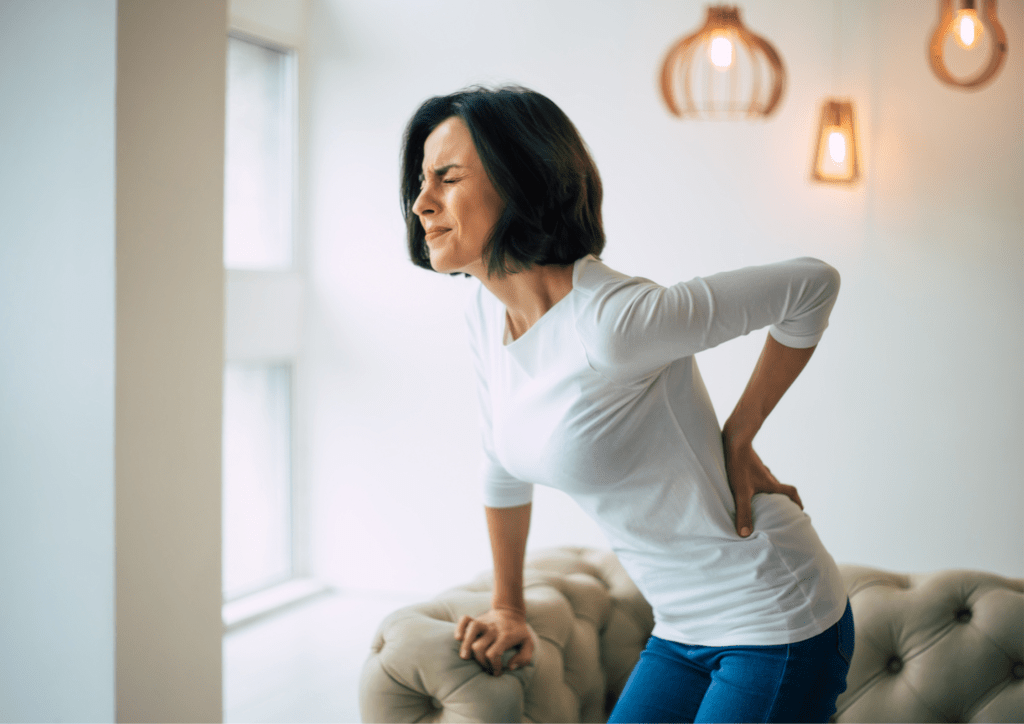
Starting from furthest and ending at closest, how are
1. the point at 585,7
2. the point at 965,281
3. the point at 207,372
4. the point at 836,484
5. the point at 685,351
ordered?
the point at 585,7 → the point at 836,484 → the point at 965,281 → the point at 207,372 → the point at 685,351

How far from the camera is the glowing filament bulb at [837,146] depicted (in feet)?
10.9

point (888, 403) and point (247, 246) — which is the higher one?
point (247, 246)

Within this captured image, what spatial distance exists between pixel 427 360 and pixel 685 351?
3.14m

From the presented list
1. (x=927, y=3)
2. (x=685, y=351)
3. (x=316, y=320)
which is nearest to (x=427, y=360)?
(x=316, y=320)

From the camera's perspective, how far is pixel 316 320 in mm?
4410

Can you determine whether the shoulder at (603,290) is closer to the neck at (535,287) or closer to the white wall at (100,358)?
the neck at (535,287)

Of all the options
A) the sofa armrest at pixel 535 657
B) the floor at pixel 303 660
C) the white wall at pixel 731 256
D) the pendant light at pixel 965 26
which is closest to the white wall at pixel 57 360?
the sofa armrest at pixel 535 657

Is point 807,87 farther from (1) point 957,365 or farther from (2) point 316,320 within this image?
(2) point 316,320

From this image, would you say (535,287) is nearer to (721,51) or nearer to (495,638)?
(495,638)

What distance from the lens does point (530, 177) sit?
1.25 meters

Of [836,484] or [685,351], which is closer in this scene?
[685,351]

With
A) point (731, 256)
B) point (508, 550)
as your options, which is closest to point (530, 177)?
point (508, 550)

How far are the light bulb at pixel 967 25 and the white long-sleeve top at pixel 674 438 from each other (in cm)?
181

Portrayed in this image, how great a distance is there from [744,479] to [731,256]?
262 centimetres
